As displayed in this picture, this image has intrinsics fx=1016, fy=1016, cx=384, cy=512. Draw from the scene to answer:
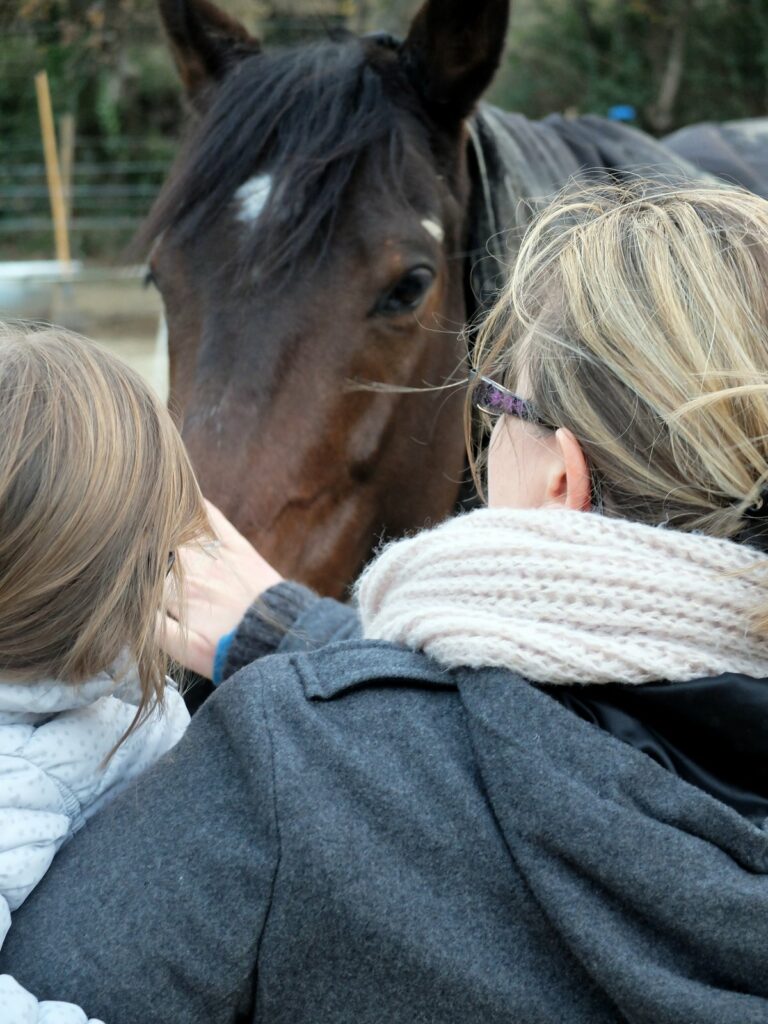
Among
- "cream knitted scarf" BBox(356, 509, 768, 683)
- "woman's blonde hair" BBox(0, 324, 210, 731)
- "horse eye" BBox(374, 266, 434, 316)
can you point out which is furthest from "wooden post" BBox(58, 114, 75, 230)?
"cream knitted scarf" BBox(356, 509, 768, 683)

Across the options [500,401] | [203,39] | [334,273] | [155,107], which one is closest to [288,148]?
[334,273]

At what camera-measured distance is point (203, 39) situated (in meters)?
2.29

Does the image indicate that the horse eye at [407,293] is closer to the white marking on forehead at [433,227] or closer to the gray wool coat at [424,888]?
the white marking on forehead at [433,227]

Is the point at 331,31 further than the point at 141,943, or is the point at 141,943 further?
the point at 331,31

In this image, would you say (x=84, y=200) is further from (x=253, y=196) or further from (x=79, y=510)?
(x=79, y=510)

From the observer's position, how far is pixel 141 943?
0.75 m

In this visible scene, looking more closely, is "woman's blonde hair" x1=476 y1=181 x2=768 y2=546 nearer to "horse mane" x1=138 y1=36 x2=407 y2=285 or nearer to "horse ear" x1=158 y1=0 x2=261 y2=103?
"horse mane" x1=138 y1=36 x2=407 y2=285


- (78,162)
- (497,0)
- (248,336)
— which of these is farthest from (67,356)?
(78,162)

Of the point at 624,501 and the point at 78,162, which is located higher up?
the point at 624,501

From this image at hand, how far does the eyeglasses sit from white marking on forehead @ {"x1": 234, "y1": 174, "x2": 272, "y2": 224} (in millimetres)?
1082

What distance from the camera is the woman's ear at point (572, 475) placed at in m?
0.85

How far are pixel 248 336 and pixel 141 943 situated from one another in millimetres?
1254

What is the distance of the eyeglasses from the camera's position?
2.93 ft

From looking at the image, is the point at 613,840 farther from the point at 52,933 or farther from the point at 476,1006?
the point at 52,933
